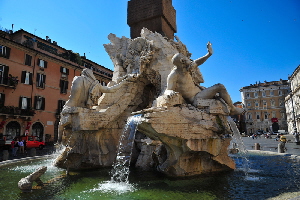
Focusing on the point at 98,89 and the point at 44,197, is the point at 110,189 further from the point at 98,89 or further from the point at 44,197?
the point at 98,89

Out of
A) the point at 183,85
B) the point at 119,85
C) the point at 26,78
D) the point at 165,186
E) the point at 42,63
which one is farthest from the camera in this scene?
the point at 42,63

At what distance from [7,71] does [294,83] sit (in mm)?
49713

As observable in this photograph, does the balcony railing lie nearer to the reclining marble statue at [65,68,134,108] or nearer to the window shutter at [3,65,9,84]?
the window shutter at [3,65,9,84]

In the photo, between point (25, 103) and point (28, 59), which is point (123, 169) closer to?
point (25, 103)

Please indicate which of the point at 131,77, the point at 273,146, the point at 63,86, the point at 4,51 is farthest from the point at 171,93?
the point at 63,86

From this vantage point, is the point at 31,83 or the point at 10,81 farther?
the point at 31,83

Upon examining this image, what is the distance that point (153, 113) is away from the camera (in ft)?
16.6

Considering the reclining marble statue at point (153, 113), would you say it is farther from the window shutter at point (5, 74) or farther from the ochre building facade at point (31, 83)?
the ochre building facade at point (31, 83)

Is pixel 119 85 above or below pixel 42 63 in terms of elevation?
below

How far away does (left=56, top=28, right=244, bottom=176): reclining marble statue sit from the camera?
5.39m

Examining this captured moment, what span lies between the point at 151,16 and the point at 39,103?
18269mm

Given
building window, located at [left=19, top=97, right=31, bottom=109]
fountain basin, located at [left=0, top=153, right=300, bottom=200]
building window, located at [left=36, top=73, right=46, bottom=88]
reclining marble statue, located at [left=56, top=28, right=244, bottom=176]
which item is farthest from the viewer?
building window, located at [left=36, top=73, right=46, bottom=88]

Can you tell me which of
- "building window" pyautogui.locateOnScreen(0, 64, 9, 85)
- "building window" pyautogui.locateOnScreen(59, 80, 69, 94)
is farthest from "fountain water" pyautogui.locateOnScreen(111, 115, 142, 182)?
"building window" pyautogui.locateOnScreen(59, 80, 69, 94)

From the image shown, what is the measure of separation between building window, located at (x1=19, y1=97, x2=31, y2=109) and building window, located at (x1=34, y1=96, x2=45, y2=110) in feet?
2.22
